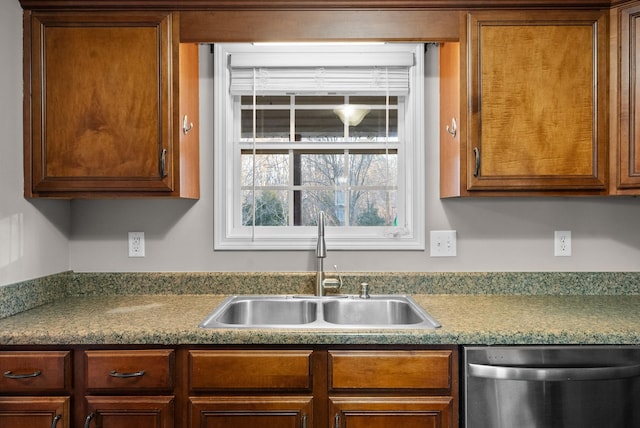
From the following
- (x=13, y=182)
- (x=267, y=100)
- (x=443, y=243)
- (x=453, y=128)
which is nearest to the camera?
(x=13, y=182)

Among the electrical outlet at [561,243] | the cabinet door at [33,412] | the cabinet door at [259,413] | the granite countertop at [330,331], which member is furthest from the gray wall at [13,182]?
the electrical outlet at [561,243]

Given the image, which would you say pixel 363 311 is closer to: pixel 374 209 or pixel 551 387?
pixel 374 209

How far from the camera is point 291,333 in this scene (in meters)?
1.46

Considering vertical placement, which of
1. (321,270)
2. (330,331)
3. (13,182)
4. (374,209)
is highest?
(13,182)

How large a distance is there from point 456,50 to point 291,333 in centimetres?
128

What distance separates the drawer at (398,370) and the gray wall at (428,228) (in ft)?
2.28

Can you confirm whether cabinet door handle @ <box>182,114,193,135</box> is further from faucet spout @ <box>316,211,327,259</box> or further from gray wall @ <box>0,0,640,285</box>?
faucet spout @ <box>316,211,327,259</box>

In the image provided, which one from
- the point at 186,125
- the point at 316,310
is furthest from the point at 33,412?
the point at 186,125

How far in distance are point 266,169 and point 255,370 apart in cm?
106

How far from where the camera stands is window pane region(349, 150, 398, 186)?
87.9 inches

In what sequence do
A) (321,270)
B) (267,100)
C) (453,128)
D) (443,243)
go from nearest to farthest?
(453,128)
(321,270)
(443,243)
(267,100)

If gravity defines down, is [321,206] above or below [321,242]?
above

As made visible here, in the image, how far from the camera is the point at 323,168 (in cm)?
225

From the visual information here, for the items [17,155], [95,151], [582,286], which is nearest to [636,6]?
[582,286]
